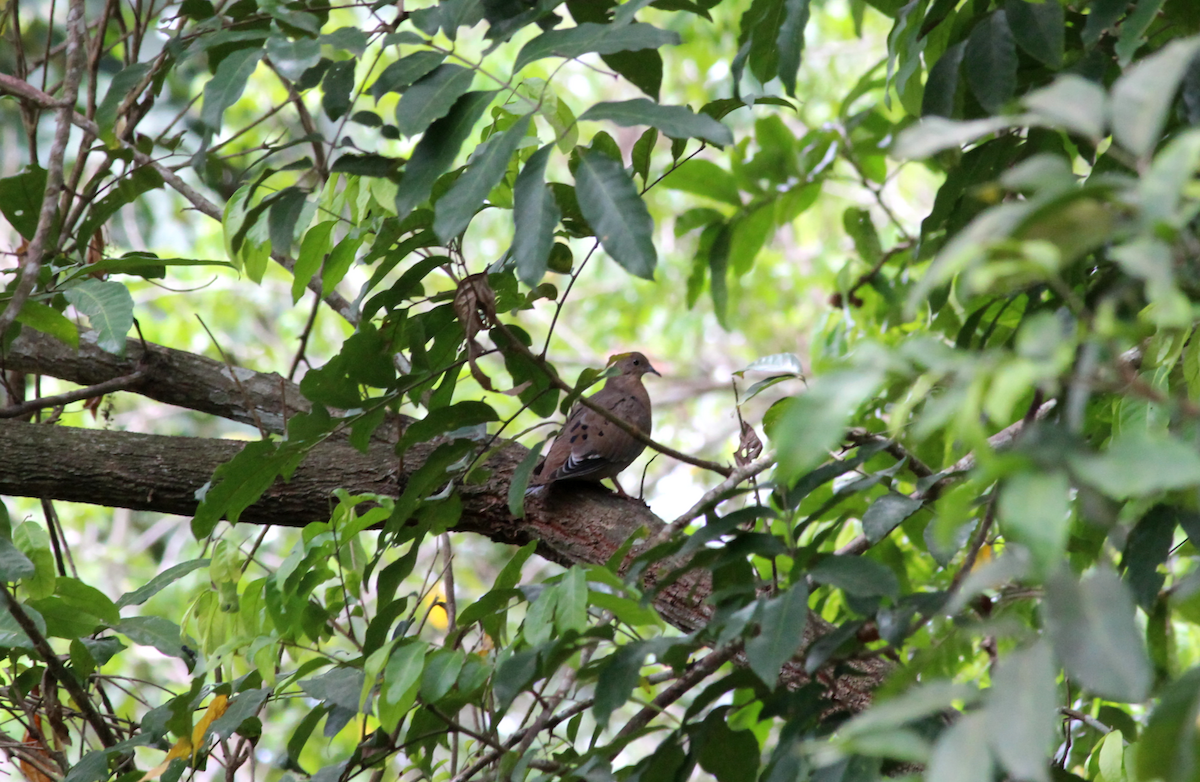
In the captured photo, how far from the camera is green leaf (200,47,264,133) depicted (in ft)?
5.49

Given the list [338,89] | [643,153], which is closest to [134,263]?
[338,89]

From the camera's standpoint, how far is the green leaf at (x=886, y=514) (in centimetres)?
174

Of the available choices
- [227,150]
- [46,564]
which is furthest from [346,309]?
[227,150]

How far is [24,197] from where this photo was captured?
2.55 meters

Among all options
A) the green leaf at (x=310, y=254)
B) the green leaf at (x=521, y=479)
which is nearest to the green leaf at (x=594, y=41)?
the green leaf at (x=521, y=479)

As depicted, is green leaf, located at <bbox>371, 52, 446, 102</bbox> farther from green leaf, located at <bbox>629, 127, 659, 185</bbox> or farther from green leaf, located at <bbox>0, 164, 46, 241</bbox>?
green leaf, located at <bbox>0, 164, 46, 241</bbox>

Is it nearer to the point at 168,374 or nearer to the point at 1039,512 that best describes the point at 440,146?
the point at 1039,512

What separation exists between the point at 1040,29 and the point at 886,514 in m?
0.83

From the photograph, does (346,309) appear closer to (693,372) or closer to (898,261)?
(898,261)

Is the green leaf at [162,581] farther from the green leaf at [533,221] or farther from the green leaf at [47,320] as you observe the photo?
the green leaf at [533,221]

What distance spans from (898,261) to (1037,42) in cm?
251

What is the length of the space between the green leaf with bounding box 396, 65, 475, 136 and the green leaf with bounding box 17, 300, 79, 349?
46.0 inches

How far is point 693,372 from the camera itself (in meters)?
9.46

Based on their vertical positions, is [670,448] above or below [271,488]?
below
